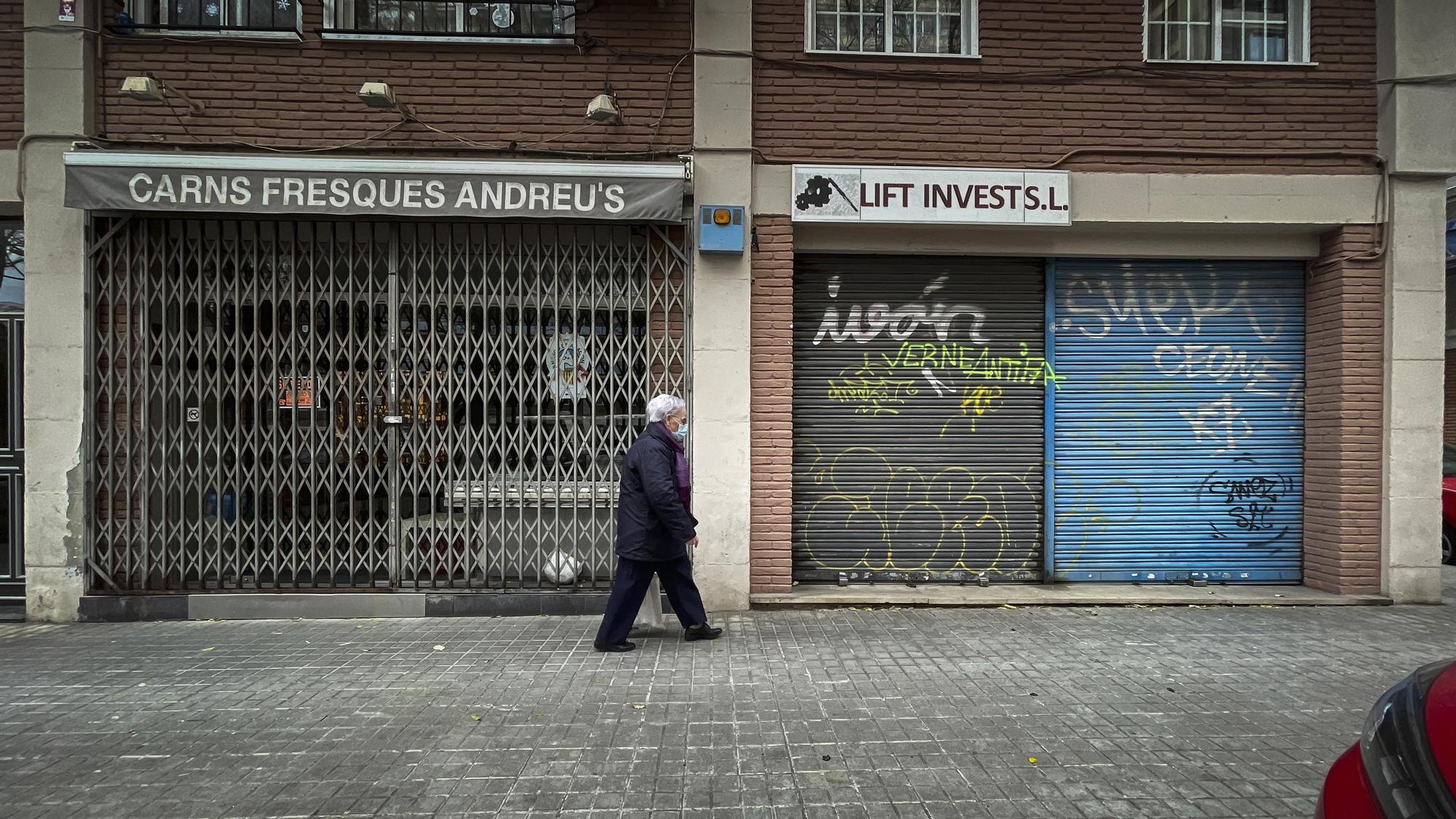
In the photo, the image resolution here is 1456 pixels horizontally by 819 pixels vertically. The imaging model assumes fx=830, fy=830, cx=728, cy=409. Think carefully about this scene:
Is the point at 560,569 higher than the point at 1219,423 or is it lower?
lower

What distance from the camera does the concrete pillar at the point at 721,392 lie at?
7.09 meters

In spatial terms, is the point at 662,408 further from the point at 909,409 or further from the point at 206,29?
the point at 206,29

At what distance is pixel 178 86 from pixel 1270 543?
35.0ft

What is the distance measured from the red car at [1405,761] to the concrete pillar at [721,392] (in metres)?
5.01

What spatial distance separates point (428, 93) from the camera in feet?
23.4

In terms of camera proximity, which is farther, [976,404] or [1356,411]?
[976,404]

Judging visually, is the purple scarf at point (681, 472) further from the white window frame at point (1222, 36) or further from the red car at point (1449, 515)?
the red car at point (1449, 515)

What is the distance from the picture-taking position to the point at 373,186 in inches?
266

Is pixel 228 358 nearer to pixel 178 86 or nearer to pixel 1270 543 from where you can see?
pixel 178 86

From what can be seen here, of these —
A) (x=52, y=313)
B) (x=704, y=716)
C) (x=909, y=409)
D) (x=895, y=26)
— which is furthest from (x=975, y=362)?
(x=52, y=313)

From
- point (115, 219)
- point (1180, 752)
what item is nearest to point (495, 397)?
point (115, 219)

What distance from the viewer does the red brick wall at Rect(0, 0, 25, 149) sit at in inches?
270

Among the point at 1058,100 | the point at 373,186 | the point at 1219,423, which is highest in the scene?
the point at 1058,100

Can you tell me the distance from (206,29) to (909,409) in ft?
22.9
